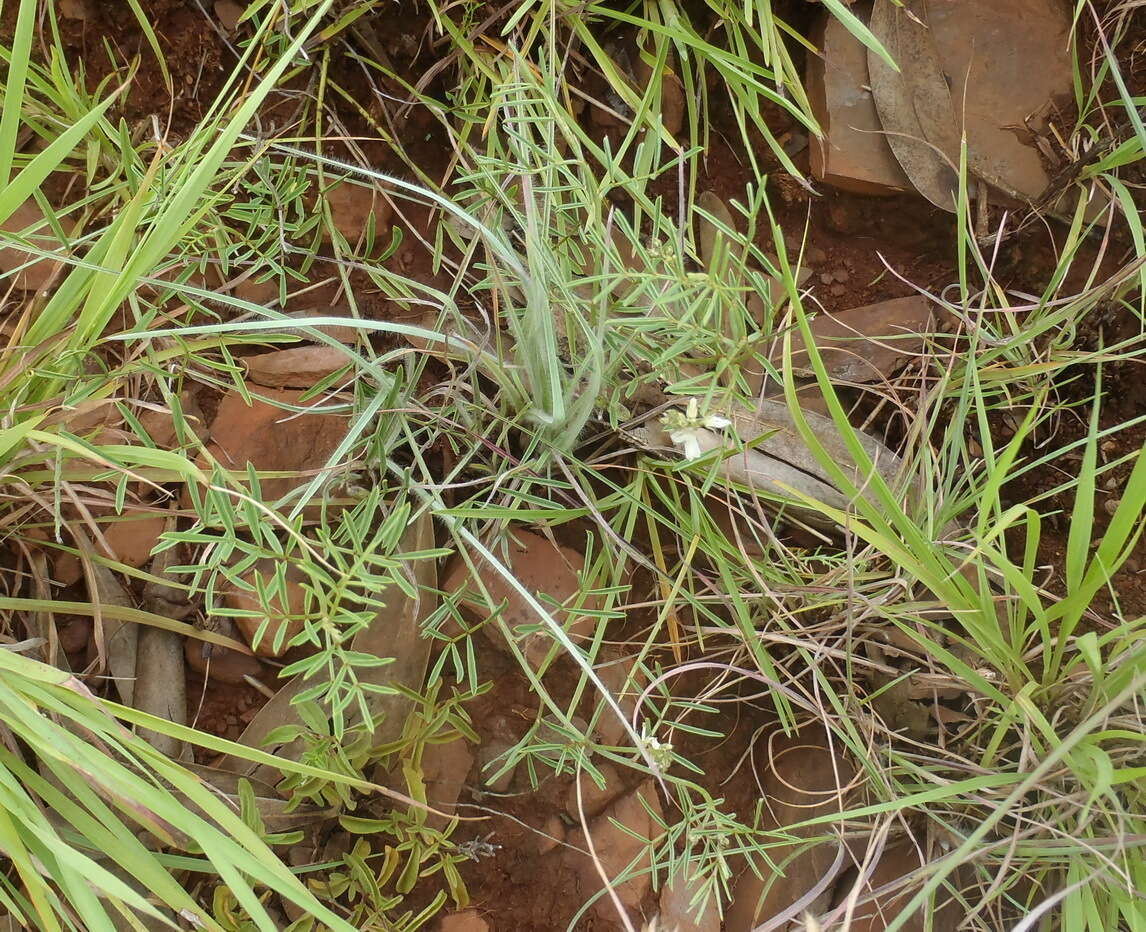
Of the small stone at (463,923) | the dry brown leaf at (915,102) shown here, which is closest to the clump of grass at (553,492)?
the small stone at (463,923)

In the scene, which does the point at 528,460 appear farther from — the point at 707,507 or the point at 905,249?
the point at 905,249

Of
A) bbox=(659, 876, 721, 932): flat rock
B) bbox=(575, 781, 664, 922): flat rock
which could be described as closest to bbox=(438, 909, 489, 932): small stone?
bbox=(575, 781, 664, 922): flat rock

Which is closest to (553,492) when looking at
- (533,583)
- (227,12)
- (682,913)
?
(533,583)

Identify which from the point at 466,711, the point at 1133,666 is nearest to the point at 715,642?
the point at 466,711

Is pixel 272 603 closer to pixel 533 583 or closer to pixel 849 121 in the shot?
pixel 533 583

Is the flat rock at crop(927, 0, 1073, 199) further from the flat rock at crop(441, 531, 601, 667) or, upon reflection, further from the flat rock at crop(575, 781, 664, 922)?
the flat rock at crop(575, 781, 664, 922)
